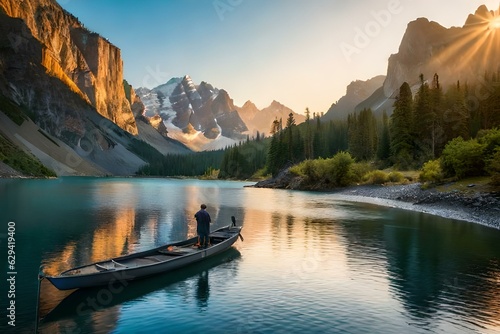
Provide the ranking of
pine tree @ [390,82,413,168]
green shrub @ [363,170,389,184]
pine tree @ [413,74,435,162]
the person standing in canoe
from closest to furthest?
the person standing in canoe, green shrub @ [363,170,389,184], pine tree @ [413,74,435,162], pine tree @ [390,82,413,168]

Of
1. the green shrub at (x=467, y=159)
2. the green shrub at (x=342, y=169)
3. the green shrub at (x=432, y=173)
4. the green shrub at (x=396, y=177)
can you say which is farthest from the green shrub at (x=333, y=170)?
the green shrub at (x=467, y=159)

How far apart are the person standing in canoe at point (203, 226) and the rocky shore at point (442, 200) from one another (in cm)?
3266

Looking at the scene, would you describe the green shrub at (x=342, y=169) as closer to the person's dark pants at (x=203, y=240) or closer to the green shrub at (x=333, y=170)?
the green shrub at (x=333, y=170)

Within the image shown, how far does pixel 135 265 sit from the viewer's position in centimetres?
2402

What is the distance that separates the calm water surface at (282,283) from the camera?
17.2m

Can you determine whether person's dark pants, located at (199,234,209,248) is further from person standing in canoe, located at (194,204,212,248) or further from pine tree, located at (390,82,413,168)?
pine tree, located at (390,82,413,168)

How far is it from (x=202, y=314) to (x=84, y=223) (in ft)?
100

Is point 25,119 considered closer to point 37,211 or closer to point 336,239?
point 37,211

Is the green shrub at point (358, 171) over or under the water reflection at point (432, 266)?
over

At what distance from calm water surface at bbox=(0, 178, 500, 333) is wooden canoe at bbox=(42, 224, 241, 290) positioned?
2.12ft

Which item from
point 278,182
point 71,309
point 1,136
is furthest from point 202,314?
point 1,136

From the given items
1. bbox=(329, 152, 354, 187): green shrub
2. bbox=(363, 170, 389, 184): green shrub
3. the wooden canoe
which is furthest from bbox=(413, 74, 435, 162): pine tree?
the wooden canoe

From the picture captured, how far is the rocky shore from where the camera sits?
153 feet

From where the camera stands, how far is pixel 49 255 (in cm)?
2800
